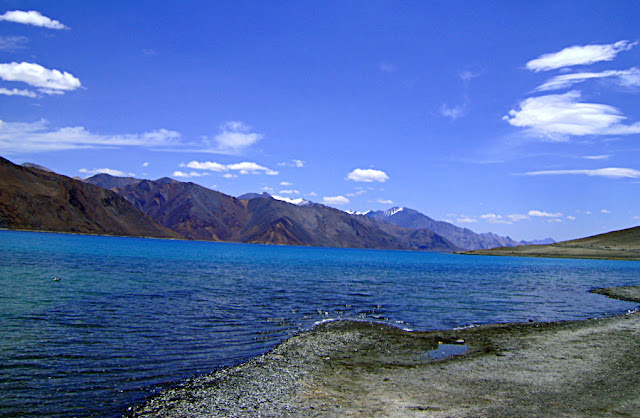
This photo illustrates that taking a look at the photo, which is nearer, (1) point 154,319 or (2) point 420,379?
(2) point 420,379

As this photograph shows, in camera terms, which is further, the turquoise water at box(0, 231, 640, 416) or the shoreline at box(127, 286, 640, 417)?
the turquoise water at box(0, 231, 640, 416)

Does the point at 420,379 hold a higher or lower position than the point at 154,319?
higher

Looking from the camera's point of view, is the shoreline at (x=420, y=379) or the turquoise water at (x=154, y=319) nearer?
the shoreline at (x=420, y=379)

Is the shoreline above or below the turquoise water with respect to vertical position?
above

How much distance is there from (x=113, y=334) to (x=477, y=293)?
42.0m

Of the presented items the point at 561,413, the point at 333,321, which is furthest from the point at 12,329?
the point at 561,413

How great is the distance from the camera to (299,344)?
22.1m

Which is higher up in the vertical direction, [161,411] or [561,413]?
[561,413]

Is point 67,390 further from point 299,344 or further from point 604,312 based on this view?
point 604,312

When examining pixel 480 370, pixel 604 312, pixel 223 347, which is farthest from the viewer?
pixel 604 312

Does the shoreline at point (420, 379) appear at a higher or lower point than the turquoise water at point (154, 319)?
higher

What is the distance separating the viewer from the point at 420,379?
1602cm

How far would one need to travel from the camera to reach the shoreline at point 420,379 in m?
12.8

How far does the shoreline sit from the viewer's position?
12.8 meters
